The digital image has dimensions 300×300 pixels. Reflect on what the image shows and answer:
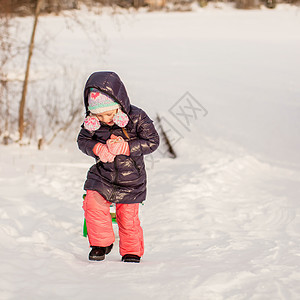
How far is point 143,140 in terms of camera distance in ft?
11.4

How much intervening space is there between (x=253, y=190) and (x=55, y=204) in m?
2.72

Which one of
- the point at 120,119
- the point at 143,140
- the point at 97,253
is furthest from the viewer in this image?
the point at 97,253

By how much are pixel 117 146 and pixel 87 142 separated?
252mm

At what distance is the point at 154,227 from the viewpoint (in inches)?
192

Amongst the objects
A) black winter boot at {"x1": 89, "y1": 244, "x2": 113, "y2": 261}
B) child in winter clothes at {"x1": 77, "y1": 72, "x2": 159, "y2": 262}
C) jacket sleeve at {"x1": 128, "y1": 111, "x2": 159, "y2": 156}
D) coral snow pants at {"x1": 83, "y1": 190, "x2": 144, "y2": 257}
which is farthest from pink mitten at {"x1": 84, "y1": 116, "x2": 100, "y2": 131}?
black winter boot at {"x1": 89, "y1": 244, "x2": 113, "y2": 261}

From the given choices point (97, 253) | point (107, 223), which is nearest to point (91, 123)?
point (107, 223)

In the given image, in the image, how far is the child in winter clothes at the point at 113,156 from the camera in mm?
3361

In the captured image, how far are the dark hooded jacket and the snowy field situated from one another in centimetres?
54

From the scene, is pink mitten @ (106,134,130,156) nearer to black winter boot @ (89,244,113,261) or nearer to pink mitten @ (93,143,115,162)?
pink mitten @ (93,143,115,162)

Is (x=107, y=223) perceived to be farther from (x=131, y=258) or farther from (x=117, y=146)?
(x=117, y=146)

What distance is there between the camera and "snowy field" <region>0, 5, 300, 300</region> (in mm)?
3045

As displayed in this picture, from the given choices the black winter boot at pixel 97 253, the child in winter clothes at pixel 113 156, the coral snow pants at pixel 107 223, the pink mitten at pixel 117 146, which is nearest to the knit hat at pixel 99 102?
the child in winter clothes at pixel 113 156

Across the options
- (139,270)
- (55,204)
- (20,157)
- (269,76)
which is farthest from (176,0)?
(139,270)

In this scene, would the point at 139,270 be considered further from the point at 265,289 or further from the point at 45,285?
the point at 265,289
